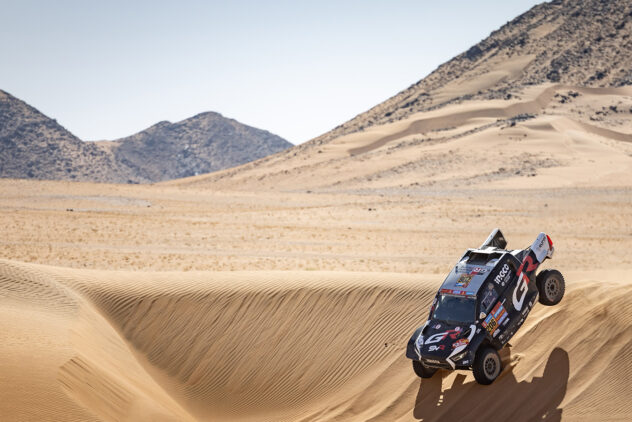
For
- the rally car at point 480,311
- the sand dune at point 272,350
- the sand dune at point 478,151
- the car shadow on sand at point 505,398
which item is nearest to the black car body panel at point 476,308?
the rally car at point 480,311

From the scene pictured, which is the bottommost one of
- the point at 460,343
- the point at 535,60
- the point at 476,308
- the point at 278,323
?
the point at 278,323

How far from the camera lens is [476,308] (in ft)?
39.2

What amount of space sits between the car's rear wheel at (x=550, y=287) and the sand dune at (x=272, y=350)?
0.42 metres

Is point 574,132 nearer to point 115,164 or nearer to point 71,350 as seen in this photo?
point 71,350

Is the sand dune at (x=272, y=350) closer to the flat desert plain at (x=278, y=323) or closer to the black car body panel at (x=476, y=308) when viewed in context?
the flat desert plain at (x=278, y=323)

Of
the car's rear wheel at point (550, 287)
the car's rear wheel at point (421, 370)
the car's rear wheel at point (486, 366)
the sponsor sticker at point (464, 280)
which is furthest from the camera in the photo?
the car's rear wheel at point (550, 287)

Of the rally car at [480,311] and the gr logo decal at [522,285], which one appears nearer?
the rally car at [480,311]

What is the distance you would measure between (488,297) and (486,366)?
47.3 inches

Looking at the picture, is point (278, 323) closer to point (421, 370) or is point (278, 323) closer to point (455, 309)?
point (421, 370)

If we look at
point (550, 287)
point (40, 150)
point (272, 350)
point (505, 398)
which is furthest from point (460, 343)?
point (40, 150)

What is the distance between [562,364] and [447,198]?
1486 inches

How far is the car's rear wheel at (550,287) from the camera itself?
1329cm

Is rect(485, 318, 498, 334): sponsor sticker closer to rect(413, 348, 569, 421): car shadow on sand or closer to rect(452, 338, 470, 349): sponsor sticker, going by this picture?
rect(452, 338, 470, 349): sponsor sticker

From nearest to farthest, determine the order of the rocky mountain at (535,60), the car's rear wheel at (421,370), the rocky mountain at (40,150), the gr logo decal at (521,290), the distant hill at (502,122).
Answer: the gr logo decal at (521,290) < the car's rear wheel at (421,370) < the distant hill at (502,122) < the rocky mountain at (535,60) < the rocky mountain at (40,150)
